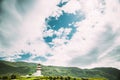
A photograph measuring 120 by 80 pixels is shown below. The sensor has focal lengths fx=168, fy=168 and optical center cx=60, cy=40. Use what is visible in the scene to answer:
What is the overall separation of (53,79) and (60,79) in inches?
117

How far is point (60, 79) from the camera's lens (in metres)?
70.7

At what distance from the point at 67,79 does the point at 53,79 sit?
633cm

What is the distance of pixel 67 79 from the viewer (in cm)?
7225

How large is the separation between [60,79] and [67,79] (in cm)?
342

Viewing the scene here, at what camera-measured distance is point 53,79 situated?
70125 millimetres
